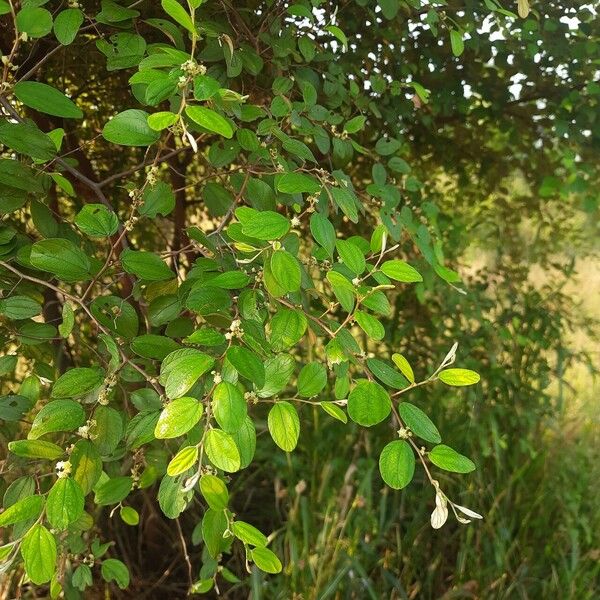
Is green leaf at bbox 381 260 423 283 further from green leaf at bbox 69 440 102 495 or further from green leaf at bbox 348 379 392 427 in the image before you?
green leaf at bbox 69 440 102 495

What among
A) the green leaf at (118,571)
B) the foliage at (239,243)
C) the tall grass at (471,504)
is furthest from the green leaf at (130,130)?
the tall grass at (471,504)

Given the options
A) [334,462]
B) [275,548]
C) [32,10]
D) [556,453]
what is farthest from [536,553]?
[32,10]

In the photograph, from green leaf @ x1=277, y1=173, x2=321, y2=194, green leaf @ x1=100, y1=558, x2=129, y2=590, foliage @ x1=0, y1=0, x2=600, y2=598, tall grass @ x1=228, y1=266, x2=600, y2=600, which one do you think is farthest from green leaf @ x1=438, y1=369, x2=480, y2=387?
tall grass @ x1=228, y1=266, x2=600, y2=600

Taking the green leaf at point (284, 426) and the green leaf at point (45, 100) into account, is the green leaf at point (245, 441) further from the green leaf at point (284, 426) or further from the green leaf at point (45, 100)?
the green leaf at point (45, 100)

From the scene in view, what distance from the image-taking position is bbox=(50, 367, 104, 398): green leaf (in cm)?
57

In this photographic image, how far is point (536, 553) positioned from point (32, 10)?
64.3 inches

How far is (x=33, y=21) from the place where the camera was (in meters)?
0.59

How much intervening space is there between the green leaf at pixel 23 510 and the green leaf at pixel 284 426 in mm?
201

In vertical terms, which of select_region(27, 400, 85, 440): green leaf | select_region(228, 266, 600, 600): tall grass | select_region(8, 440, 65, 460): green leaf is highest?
select_region(27, 400, 85, 440): green leaf

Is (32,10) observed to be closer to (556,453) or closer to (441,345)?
(441,345)

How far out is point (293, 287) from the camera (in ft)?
1.66

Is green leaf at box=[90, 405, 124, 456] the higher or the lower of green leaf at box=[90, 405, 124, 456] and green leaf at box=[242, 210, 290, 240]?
the lower

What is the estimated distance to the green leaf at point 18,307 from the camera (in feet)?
2.14

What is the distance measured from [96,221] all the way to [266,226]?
0.21 m
